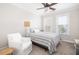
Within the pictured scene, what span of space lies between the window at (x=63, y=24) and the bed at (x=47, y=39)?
134 millimetres

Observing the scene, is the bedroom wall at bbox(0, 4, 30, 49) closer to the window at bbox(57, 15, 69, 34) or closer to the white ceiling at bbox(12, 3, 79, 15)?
the white ceiling at bbox(12, 3, 79, 15)

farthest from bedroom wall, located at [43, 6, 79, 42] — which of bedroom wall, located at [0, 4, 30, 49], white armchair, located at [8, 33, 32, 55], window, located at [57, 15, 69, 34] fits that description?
white armchair, located at [8, 33, 32, 55]

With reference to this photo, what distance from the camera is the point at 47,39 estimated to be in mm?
1303

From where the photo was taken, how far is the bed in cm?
126

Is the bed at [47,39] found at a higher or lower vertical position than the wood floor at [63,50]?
higher

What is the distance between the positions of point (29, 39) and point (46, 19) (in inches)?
20.6

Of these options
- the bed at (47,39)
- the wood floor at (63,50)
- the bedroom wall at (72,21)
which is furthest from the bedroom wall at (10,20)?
the bedroom wall at (72,21)

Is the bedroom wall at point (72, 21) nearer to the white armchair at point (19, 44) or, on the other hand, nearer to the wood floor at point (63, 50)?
the wood floor at point (63, 50)

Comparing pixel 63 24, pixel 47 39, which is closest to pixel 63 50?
pixel 47 39

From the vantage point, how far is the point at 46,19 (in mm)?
1286

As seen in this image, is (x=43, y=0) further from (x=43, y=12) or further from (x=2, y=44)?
(x=2, y=44)

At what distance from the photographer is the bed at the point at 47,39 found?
126 cm

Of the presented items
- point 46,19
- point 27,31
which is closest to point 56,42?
point 46,19
